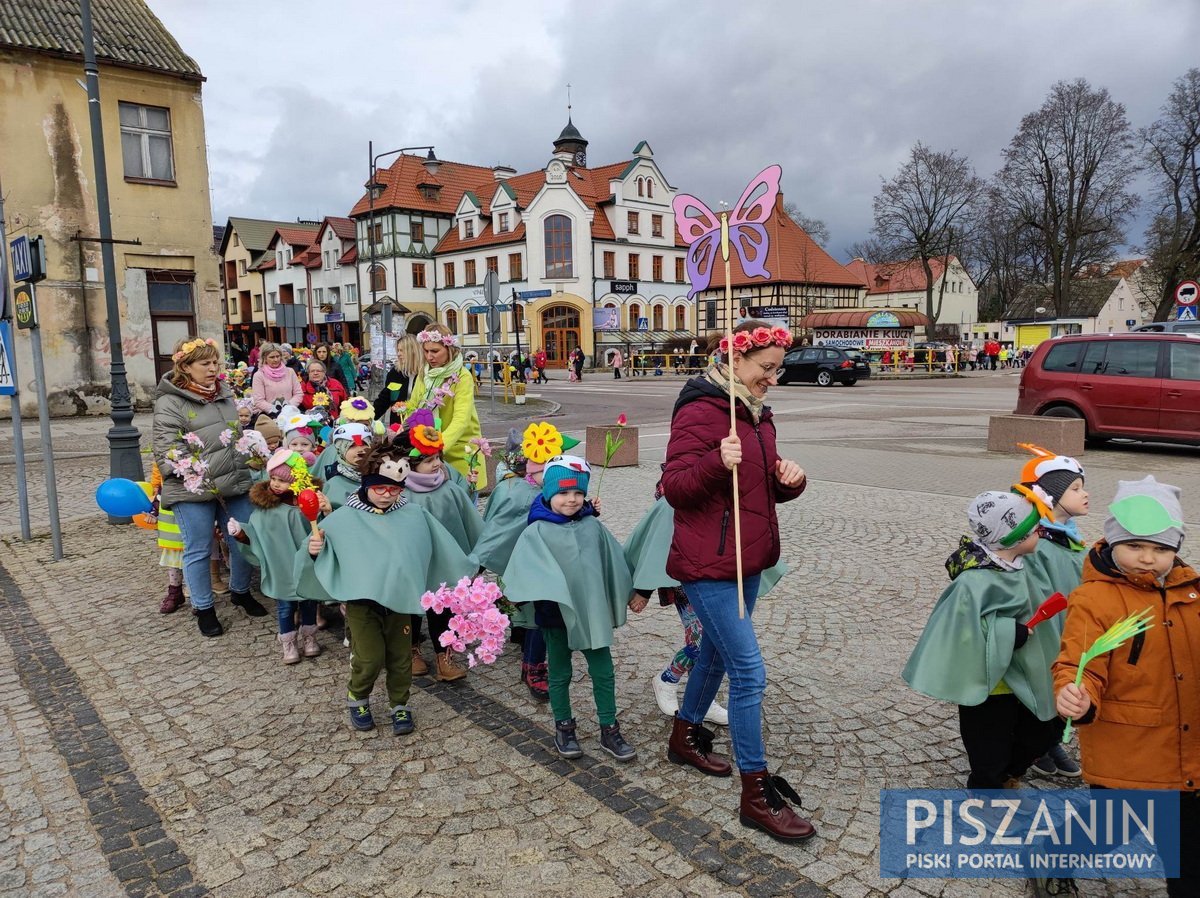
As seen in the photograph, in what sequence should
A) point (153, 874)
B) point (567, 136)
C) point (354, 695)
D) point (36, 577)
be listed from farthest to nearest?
point (567, 136), point (36, 577), point (354, 695), point (153, 874)

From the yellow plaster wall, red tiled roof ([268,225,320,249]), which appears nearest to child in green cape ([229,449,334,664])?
the yellow plaster wall

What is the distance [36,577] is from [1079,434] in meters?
12.6

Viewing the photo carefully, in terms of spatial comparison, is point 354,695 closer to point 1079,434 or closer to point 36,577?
point 36,577

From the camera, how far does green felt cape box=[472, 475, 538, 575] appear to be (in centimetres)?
426

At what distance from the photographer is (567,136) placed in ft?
186

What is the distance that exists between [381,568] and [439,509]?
35.3 inches

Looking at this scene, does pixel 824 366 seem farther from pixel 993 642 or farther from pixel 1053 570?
pixel 993 642

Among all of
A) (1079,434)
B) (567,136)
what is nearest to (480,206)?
(567,136)

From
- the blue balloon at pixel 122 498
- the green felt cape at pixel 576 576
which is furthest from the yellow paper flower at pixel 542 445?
the blue balloon at pixel 122 498

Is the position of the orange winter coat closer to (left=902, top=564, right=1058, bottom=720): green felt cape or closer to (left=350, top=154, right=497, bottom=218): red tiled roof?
(left=902, top=564, right=1058, bottom=720): green felt cape

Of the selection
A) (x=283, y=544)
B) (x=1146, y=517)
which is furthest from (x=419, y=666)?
(x=1146, y=517)

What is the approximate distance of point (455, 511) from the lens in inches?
191

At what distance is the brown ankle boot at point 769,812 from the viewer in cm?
307

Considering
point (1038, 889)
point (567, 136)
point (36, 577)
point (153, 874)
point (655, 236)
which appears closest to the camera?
point (1038, 889)
